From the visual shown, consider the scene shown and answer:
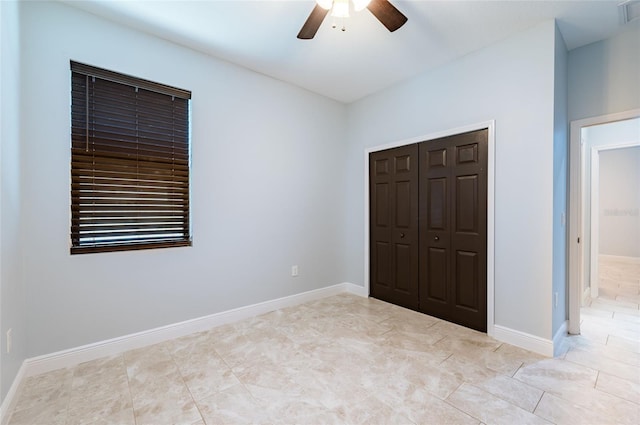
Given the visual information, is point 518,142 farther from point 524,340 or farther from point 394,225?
point 524,340

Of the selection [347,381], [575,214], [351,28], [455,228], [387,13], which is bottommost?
[347,381]

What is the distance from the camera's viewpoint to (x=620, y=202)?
643 cm

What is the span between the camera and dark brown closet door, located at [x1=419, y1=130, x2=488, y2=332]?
2.74m

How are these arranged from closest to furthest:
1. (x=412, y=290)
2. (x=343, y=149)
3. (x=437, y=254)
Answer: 1. (x=437, y=254)
2. (x=412, y=290)
3. (x=343, y=149)

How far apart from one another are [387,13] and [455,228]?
2078 millimetres

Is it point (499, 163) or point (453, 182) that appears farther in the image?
point (453, 182)

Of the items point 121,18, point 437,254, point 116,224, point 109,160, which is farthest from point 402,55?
point 116,224

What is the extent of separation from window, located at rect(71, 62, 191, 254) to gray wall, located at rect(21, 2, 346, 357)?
0.25ft

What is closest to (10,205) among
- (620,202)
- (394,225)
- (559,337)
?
(394,225)

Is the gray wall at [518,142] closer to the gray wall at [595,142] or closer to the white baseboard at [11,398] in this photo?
the gray wall at [595,142]

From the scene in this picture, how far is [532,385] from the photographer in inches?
75.4

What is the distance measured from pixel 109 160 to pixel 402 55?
2.92 meters

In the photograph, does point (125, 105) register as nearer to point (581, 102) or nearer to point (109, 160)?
point (109, 160)

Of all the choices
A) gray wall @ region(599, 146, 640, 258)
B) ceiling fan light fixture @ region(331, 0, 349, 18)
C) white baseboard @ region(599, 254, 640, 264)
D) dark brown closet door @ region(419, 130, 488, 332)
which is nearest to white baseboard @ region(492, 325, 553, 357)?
dark brown closet door @ region(419, 130, 488, 332)
